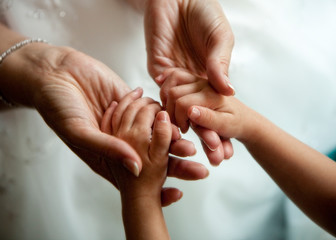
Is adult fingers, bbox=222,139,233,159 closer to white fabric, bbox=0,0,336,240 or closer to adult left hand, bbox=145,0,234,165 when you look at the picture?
adult left hand, bbox=145,0,234,165

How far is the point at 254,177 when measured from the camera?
0.86m

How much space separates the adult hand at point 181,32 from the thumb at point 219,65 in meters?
0.04

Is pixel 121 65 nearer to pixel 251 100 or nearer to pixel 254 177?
pixel 251 100

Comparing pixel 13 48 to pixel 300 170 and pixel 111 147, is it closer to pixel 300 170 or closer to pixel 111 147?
pixel 111 147

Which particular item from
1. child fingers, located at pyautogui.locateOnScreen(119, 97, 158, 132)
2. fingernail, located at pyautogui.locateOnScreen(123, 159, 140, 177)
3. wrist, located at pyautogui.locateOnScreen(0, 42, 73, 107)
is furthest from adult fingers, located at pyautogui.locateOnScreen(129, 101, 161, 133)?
wrist, located at pyautogui.locateOnScreen(0, 42, 73, 107)

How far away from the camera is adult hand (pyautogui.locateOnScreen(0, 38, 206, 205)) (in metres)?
0.62

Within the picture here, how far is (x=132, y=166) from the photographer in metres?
0.59

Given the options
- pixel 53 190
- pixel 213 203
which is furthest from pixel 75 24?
pixel 213 203

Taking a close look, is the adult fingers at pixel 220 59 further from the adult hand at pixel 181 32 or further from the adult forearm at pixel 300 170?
the adult forearm at pixel 300 170

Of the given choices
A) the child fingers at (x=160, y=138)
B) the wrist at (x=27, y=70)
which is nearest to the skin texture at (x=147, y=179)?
the child fingers at (x=160, y=138)

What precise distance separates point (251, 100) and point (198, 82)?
0.25 metres

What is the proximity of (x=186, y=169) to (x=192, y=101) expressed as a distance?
148 millimetres

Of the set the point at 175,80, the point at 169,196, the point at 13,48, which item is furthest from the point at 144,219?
the point at 13,48

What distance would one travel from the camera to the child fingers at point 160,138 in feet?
2.06
